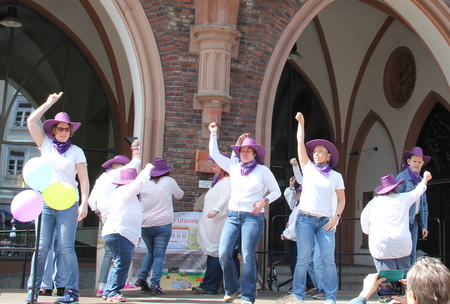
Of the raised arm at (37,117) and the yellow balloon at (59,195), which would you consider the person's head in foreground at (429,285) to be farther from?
the raised arm at (37,117)

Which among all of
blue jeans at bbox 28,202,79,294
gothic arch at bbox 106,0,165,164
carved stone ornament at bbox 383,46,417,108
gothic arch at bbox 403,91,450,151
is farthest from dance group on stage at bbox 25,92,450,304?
carved stone ornament at bbox 383,46,417,108

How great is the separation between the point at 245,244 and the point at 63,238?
1739 millimetres

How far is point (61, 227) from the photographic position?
5473mm

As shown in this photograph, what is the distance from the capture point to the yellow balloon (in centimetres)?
515

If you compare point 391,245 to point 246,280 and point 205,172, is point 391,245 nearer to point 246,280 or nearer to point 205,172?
point 246,280

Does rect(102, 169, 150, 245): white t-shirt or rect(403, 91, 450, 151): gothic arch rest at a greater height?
rect(403, 91, 450, 151): gothic arch

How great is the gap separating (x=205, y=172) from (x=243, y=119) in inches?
39.0

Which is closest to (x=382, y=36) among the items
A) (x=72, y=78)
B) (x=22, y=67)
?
(x=72, y=78)

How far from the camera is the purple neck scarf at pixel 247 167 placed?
6.11 m

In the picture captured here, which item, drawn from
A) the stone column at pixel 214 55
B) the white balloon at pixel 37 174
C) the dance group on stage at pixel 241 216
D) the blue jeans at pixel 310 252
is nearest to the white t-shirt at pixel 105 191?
the dance group on stage at pixel 241 216

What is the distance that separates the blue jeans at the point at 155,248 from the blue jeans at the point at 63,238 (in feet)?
5.20

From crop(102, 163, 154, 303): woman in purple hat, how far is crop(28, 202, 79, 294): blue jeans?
1.52 ft

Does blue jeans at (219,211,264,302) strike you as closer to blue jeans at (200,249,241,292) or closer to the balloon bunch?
blue jeans at (200,249,241,292)

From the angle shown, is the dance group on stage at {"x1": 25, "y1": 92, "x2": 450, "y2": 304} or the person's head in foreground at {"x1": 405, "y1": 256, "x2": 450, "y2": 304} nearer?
the person's head in foreground at {"x1": 405, "y1": 256, "x2": 450, "y2": 304}
